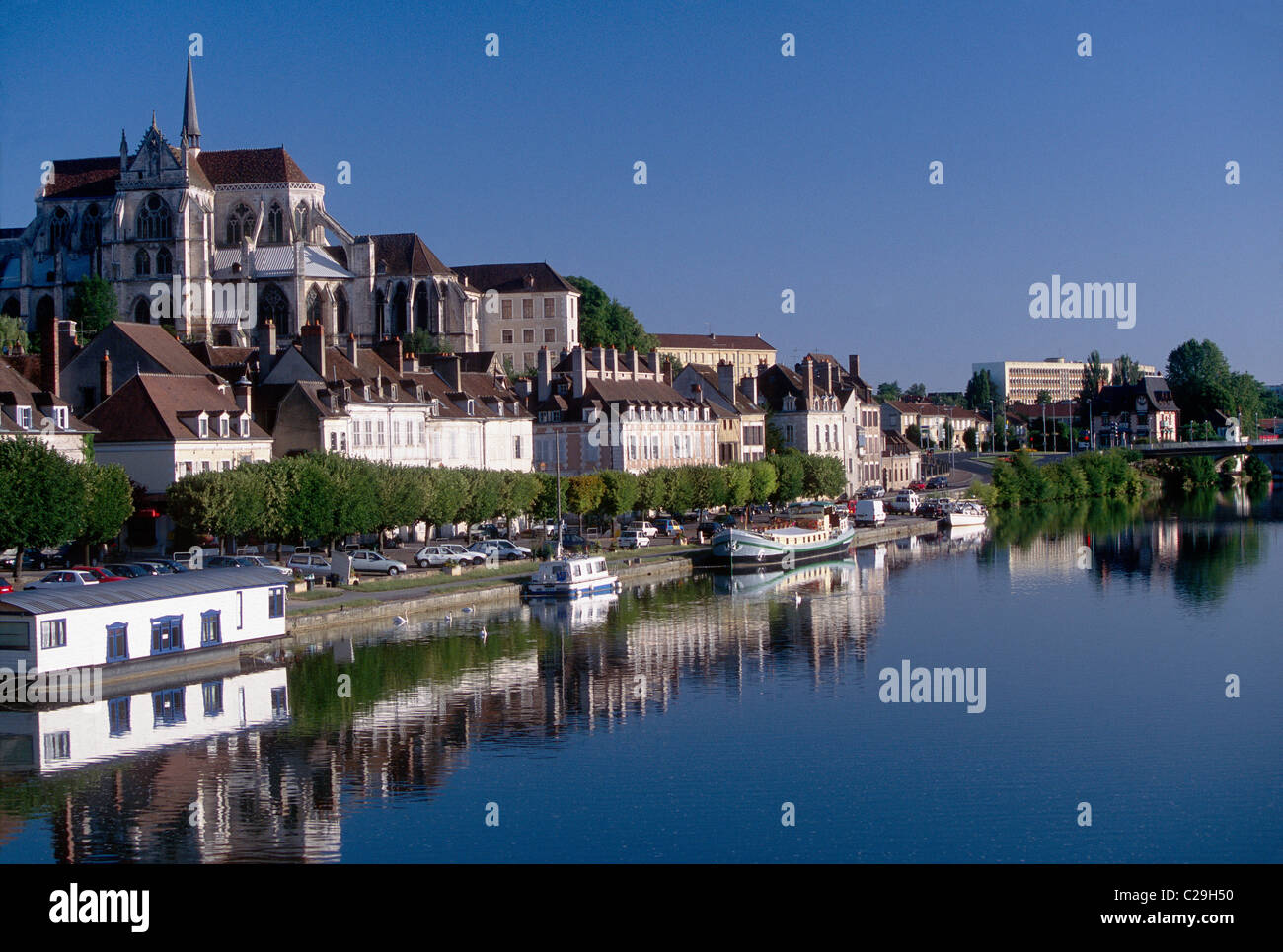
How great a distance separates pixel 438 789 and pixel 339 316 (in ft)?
286

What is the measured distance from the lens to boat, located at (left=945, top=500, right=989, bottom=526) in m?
88.4

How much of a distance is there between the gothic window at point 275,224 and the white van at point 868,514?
4919cm

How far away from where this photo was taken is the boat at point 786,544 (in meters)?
64.6

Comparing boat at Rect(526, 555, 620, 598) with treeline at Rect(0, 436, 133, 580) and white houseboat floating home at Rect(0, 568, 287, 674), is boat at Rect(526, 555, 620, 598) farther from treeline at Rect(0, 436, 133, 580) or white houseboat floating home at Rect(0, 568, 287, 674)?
treeline at Rect(0, 436, 133, 580)

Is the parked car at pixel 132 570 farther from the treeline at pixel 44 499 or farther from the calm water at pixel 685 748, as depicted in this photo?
the calm water at pixel 685 748

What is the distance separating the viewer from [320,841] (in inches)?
975

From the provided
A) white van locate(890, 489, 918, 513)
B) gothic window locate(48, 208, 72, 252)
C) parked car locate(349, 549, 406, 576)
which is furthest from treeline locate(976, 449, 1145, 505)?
gothic window locate(48, 208, 72, 252)

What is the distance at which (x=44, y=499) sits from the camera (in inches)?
1779

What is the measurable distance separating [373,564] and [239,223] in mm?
69772

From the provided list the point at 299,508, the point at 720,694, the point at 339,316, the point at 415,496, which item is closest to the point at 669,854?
the point at 720,694

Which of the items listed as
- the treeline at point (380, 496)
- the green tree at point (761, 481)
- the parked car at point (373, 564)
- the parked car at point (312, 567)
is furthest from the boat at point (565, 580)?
the green tree at point (761, 481)

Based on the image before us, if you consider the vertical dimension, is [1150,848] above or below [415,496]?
below

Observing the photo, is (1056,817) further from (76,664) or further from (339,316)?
(339,316)

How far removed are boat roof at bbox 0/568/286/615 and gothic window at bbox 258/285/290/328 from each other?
225 ft
